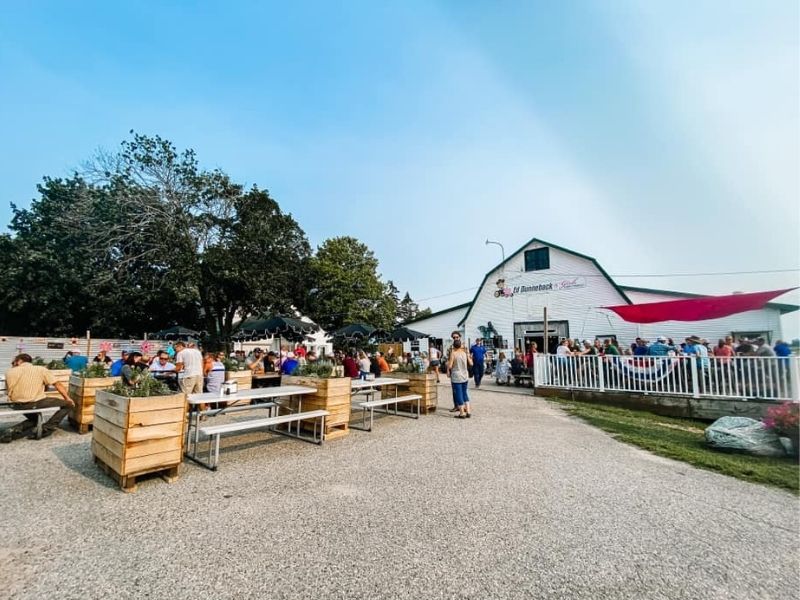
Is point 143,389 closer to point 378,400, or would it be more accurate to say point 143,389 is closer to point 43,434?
point 43,434

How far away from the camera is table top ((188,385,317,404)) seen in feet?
17.0

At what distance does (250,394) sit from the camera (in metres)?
5.54

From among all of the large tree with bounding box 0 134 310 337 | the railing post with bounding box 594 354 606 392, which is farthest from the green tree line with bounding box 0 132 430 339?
the railing post with bounding box 594 354 606 392

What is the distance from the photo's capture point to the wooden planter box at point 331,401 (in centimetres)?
655

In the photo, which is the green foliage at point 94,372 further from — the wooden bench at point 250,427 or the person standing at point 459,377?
the person standing at point 459,377

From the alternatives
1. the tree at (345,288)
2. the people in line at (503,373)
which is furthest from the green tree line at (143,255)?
the people in line at (503,373)

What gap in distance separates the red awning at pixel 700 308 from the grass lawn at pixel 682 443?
442cm

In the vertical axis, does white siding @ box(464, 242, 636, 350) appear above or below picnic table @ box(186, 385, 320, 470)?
above

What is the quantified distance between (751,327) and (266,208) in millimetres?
26523

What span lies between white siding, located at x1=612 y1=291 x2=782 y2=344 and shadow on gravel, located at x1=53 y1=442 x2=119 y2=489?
18.9 metres

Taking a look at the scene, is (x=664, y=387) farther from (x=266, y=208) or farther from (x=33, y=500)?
(x=266, y=208)

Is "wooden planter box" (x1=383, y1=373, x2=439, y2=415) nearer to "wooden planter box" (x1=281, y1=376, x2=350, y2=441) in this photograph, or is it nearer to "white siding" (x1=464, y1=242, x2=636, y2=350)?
"wooden planter box" (x1=281, y1=376, x2=350, y2=441)

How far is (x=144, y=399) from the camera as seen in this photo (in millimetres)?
4125

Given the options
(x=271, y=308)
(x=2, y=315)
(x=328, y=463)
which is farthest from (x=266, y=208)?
(x=328, y=463)
